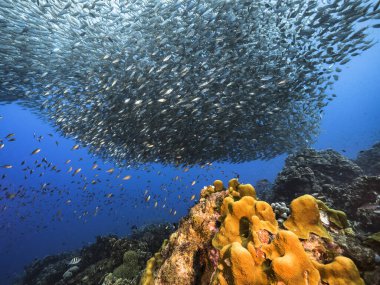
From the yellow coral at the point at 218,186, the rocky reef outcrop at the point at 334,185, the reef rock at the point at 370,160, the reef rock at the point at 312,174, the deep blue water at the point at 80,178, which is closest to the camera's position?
the yellow coral at the point at 218,186

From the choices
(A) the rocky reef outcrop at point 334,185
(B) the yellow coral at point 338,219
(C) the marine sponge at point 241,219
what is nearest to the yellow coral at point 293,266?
(C) the marine sponge at point 241,219

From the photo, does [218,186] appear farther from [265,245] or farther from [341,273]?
[341,273]

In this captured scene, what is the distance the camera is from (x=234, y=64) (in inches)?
497

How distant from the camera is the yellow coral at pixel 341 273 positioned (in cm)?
228

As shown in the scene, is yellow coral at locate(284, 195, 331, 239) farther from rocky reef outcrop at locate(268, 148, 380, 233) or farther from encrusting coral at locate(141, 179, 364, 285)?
rocky reef outcrop at locate(268, 148, 380, 233)

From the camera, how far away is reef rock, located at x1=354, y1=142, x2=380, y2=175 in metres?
17.2

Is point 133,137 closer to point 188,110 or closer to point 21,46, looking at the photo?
point 188,110

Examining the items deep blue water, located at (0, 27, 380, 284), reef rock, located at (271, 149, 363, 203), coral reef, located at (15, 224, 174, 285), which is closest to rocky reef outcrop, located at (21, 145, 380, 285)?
coral reef, located at (15, 224, 174, 285)

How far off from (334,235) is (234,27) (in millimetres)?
10779

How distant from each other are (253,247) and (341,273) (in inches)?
32.6

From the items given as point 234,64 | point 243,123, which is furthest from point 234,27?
point 243,123

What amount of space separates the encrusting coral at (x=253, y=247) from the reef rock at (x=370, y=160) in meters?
17.3

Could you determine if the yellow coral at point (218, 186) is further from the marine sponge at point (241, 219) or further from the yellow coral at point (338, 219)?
the yellow coral at point (338, 219)

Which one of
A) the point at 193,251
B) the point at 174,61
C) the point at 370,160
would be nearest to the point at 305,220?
the point at 193,251
